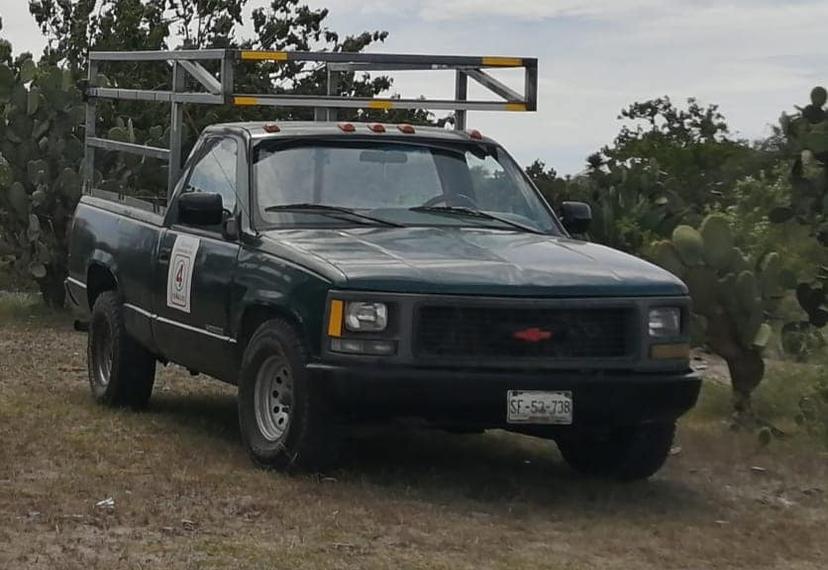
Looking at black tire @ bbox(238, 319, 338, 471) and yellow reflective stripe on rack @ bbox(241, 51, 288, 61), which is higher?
yellow reflective stripe on rack @ bbox(241, 51, 288, 61)

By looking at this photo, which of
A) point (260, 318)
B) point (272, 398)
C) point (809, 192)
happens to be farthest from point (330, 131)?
point (809, 192)

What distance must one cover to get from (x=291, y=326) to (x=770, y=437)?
3155 millimetres

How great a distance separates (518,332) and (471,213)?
1508 mm

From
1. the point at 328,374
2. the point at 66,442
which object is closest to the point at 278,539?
the point at 328,374

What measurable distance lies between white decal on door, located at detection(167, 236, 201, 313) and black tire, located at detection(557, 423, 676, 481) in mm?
2088

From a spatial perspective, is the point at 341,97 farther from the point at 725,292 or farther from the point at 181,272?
the point at 725,292

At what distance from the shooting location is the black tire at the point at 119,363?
1006cm

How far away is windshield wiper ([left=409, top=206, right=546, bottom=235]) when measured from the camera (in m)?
8.80

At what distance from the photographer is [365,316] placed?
292 inches

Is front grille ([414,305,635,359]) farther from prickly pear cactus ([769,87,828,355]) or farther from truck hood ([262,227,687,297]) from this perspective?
prickly pear cactus ([769,87,828,355])

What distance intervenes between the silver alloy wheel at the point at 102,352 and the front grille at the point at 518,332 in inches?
134

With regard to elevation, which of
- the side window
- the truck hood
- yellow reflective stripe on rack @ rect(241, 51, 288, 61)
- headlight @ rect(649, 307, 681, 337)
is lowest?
headlight @ rect(649, 307, 681, 337)

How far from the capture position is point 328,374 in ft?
24.4

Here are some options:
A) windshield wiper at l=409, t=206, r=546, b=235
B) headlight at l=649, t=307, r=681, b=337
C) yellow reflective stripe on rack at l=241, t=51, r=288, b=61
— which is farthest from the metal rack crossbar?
headlight at l=649, t=307, r=681, b=337
